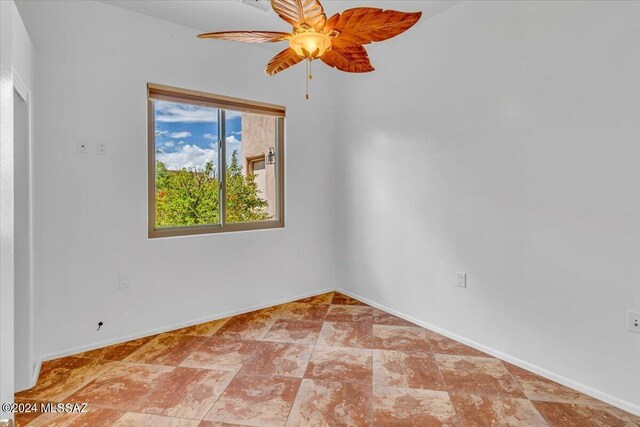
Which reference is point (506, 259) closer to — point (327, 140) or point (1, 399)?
point (327, 140)

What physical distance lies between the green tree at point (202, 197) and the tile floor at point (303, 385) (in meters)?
1.05

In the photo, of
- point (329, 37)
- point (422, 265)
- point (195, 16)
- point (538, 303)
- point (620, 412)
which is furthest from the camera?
point (422, 265)

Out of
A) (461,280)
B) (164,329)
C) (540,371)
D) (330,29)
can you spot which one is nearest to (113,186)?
(164,329)

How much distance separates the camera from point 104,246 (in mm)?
2627

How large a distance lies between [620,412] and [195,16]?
3971mm

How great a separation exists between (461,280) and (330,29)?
6.95ft

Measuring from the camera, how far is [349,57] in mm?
1817

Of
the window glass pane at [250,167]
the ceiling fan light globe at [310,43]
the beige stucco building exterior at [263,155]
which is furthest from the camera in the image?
the beige stucco building exterior at [263,155]

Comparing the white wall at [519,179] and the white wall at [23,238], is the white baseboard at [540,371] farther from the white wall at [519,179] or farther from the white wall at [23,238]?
the white wall at [23,238]

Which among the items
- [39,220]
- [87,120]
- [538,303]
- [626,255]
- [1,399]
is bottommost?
[538,303]

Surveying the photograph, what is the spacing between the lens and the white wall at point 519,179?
1879 millimetres

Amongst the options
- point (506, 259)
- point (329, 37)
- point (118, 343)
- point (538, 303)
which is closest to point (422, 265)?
point (506, 259)

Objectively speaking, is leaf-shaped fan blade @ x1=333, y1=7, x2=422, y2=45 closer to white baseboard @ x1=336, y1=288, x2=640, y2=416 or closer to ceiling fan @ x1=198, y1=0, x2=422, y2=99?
ceiling fan @ x1=198, y1=0, x2=422, y2=99

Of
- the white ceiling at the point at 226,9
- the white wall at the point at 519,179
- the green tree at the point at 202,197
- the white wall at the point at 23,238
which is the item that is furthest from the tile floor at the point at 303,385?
the white ceiling at the point at 226,9
